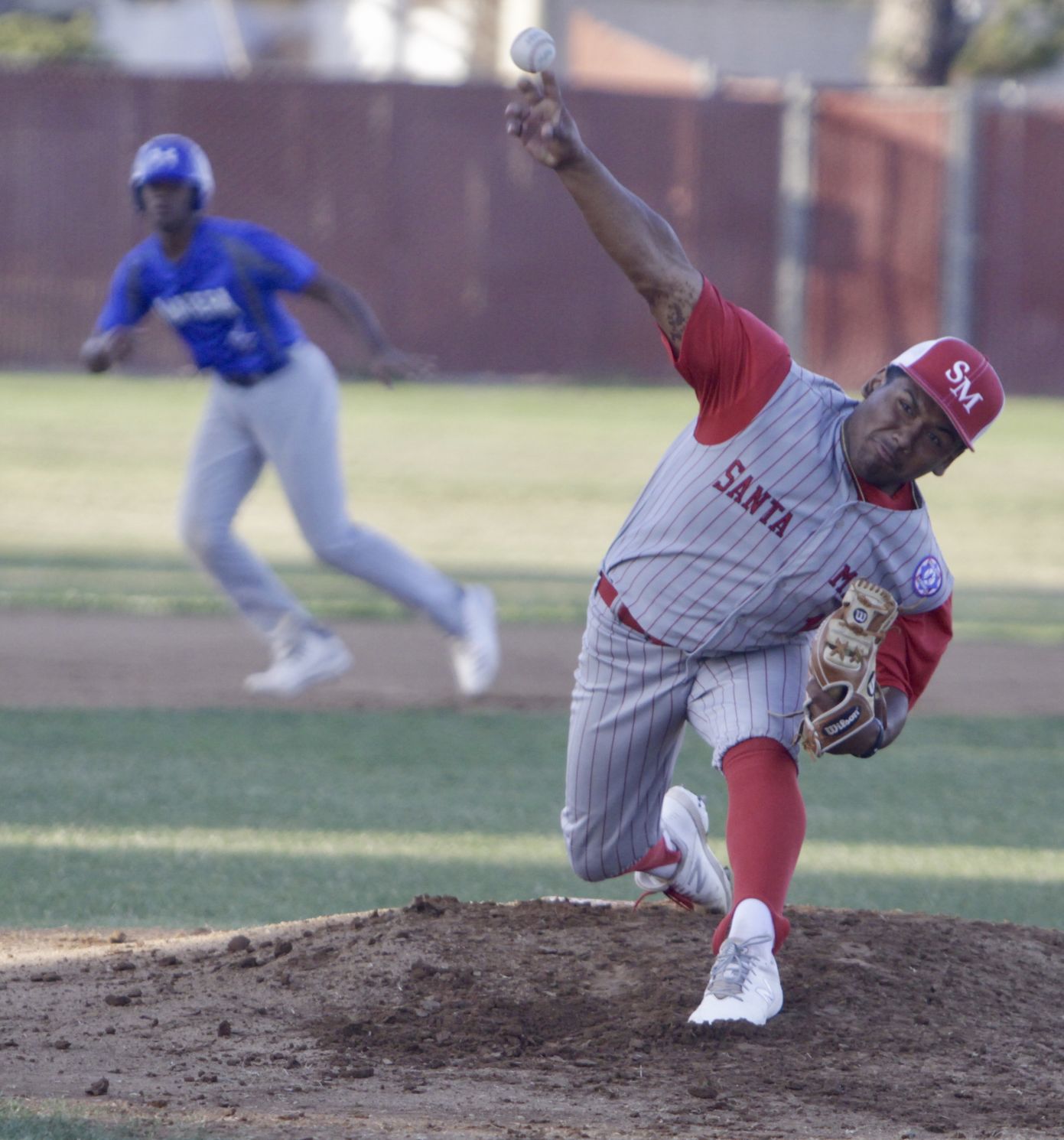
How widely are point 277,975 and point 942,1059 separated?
1419 millimetres

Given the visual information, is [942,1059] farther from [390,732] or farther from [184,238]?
[184,238]

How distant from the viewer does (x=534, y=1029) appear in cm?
379

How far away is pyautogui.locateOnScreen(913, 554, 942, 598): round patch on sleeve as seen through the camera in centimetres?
393

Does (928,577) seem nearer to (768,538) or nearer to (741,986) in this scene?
(768,538)

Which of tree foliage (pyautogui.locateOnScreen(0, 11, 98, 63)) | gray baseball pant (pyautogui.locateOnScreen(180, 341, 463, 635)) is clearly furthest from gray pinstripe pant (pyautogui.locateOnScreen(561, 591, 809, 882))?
tree foliage (pyautogui.locateOnScreen(0, 11, 98, 63))

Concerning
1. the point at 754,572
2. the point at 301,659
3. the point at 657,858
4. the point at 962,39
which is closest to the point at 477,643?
the point at 301,659

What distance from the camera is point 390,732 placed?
7086 mm

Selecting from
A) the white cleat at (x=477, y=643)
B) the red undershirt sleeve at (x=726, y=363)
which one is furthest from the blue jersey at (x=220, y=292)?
the red undershirt sleeve at (x=726, y=363)

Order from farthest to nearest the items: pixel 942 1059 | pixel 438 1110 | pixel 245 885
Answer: pixel 245 885, pixel 942 1059, pixel 438 1110

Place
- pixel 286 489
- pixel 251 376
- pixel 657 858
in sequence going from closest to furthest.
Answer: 1. pixel 657 858
2. pixel 251 376
3. pixel 286 489

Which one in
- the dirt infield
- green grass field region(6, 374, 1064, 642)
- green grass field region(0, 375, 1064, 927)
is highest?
the dirt infield

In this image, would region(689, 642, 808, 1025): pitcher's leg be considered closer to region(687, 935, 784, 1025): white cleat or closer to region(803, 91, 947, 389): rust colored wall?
region(687, 935, 784, 1025): white cleat

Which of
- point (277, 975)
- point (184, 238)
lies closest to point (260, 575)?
point (184, 238)

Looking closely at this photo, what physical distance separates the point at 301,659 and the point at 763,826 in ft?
12.4
